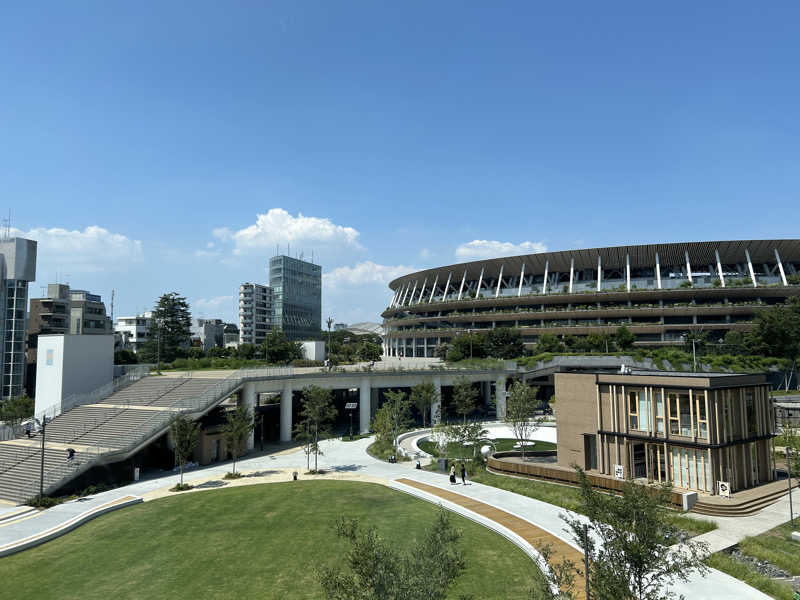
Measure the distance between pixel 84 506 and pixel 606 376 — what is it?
35.7 meters

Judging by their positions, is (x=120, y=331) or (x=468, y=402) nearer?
(x=468, y=402)

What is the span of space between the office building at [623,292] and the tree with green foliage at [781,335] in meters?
10.6

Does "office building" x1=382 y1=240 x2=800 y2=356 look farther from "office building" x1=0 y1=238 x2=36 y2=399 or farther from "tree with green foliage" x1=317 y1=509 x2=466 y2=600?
"tree with green foliage" x1=317 y1=509 x2=466 y2=600

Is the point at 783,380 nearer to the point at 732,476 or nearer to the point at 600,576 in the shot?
the point at 732,476

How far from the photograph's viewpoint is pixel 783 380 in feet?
235

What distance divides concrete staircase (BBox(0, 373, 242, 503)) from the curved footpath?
3423 millimetres

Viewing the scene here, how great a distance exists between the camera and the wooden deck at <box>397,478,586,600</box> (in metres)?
21.0

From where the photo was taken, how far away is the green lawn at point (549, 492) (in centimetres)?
2478

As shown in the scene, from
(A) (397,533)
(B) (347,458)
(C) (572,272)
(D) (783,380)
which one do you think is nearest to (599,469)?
(A) (397,533)

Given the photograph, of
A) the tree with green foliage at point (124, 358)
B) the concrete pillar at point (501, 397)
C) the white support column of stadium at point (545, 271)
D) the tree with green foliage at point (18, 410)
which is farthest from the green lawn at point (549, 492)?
the tree with green foliage at point (124, 358)

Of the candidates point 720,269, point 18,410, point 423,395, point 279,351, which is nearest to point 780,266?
point 720,269

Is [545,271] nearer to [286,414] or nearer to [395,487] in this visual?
[286,414]

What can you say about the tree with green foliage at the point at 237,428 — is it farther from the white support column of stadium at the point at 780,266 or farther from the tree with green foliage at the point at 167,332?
the white support column of stadium at the point at 780,266

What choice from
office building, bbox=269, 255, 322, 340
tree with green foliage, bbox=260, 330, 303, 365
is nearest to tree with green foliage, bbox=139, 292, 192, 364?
tree with green foliage, bbox=260, 330, 303, 365
